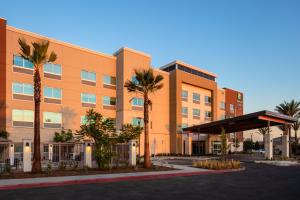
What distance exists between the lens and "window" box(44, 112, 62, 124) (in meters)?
42.5

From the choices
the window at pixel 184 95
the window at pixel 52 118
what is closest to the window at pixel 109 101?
the window at pixel 52 118

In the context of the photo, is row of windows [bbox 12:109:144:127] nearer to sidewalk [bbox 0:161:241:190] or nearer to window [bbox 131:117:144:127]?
Result: window [bbox 131:117:144:127]

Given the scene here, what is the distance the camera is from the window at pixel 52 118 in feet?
140

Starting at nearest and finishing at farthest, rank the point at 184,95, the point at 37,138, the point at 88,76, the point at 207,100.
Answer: the point at 37,138, the point at 88,76, the point at 184,95, the point at 207,100

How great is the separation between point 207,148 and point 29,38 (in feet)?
139

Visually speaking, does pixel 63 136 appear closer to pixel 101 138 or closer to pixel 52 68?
pixel 52 68

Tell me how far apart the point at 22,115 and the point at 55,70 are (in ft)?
25.8

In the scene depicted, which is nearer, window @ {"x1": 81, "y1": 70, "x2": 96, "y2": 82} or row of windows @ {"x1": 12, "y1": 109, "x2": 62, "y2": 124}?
row of windows @ {"x1": 12, "y1": 109, "x2": 62, "y2": 124}

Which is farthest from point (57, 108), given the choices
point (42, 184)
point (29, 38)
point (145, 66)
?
point (42, 184)

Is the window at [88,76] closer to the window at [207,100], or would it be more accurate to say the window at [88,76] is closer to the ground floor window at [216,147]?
the window at [207,100]

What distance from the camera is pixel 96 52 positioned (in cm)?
4878

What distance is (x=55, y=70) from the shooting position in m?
43.8

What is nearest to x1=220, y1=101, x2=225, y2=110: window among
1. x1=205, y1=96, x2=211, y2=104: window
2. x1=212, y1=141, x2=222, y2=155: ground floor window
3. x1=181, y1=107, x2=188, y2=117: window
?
x1=205, y1=96, x2=211, y2=104: window

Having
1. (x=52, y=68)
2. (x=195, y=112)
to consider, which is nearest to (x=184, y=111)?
(x=195, y=112)
